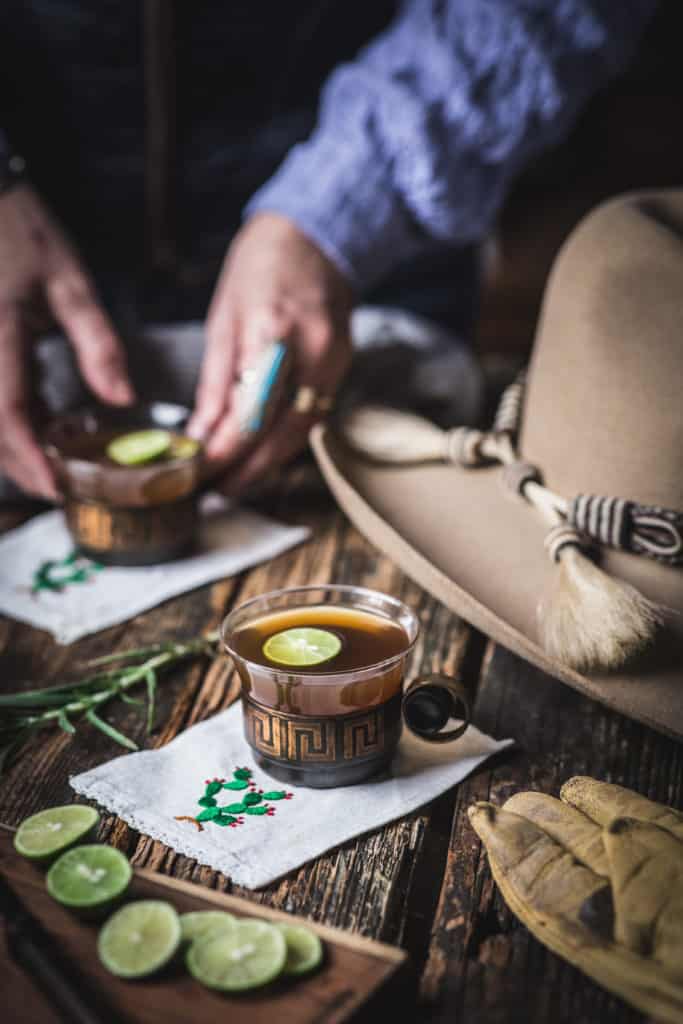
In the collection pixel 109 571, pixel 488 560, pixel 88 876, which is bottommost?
pixel 109 571

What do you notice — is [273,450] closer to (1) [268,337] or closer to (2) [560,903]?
(1) [268,337]

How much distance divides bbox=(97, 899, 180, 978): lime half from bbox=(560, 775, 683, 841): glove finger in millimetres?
350

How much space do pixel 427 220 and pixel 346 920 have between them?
4.55 ft

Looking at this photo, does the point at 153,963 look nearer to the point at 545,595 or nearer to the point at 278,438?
the point at 545,595

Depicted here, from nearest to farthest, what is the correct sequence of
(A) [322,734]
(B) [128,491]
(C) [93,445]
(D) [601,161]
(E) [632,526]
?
(A) [322,734] → (E) [632,526] → (B) [128,491] → (C) [93,445] → (D) [601,161]

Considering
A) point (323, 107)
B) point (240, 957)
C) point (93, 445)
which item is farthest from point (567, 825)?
point (323, 107)

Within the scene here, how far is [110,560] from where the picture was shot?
148 centimetres

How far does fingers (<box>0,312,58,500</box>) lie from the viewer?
158 cm

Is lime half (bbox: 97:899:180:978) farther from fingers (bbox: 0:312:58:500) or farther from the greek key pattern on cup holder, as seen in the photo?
fingers (bbox: 0:312:58:500)

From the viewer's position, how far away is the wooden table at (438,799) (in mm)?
742

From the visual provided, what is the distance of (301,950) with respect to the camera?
0.72 metres

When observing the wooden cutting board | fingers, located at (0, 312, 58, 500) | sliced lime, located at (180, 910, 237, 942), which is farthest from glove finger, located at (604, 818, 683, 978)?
fingers, located at (0, 312, 58, 500)

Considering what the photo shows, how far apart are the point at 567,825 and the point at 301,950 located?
9.5 inches

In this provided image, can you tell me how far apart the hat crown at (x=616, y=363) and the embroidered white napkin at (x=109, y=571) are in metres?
0.51
